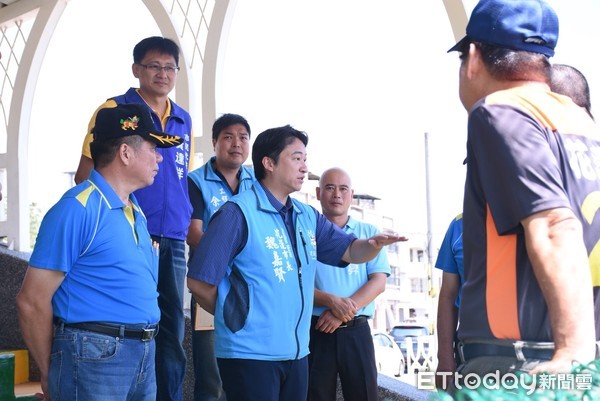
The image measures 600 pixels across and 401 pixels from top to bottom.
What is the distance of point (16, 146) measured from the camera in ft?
21.9

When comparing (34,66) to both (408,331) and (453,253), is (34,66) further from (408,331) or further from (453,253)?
(408,331)

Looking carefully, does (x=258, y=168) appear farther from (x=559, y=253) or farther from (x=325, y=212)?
(x=559, y=253)

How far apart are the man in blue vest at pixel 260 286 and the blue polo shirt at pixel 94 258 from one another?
37 centimetres

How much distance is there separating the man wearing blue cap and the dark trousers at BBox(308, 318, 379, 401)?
2611mm

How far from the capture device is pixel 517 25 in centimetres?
187

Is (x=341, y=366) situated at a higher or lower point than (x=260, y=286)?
lower

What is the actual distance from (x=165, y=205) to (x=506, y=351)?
8.46 ft

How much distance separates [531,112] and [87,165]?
2.65m

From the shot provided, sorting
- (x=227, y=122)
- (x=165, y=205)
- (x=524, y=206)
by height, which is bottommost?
(x=524, y=206)

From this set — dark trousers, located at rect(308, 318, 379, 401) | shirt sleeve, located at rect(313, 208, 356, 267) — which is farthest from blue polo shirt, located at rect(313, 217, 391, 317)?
shirt sleeve, located at rect(313, 208, 356, 267)

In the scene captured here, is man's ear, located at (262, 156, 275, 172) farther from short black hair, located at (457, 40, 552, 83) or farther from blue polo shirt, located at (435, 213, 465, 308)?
short black hair, located at (457, 40, 552, 83)

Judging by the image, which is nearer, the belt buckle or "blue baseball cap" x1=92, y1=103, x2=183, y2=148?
the belt buckle

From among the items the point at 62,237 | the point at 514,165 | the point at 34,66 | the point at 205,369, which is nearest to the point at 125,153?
the point at 62,237

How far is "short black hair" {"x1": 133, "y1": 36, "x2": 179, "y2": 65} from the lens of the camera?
423 centimetres
